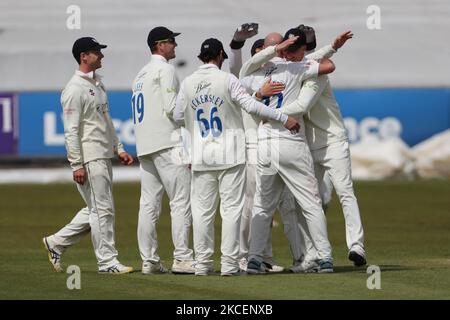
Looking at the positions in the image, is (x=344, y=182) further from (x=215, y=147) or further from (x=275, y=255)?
(x=275, y=255)

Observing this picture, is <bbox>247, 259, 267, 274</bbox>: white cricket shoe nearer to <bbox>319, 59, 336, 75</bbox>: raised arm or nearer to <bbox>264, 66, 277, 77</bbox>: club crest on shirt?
<bbox>264, 66, 277, 77</bbox>: club crest on shirt

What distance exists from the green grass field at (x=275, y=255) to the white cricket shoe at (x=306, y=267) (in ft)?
0.66

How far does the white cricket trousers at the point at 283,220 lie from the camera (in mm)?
11812

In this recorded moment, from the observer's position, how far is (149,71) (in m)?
11.5

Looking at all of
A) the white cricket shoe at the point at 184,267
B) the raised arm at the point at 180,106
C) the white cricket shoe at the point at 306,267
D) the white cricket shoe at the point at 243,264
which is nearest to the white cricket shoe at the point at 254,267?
the white cricket shoe at the point at 243,264

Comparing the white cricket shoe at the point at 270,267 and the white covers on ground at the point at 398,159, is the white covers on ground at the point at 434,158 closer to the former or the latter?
the white covers on ground at the point at 398,159

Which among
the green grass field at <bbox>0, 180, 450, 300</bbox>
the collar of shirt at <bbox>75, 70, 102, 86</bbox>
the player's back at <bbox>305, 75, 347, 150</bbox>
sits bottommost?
the green grass field at <bbox>0, 180, 450, 300</bbox>

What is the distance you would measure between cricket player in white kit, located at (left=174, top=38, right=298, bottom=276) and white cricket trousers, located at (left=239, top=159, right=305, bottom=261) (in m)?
0.75

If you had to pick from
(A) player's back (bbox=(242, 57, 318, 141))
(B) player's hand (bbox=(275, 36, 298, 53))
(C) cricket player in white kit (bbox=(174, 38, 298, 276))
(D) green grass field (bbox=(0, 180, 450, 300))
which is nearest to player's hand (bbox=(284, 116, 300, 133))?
(C) cricket player in white kit (bbox=(174, 38, 298, 276))

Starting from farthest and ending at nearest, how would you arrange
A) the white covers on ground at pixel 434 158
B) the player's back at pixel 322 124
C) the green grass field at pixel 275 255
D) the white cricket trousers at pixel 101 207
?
the white covers on ground at pixel 434 158 < the player's back at pixel 322 124 < the white cricket trousers at pixel 101 207 < the green grass field at pixel 275 255

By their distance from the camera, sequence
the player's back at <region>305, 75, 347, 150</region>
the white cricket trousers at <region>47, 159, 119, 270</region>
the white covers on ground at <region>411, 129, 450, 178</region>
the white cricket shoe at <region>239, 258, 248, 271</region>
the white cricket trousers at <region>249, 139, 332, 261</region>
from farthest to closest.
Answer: the white covers on ground at <region>411, 129, 450, 178</region>, the player's back at <region>305, 75, 347, 150</region>, the white cricket shoe at <region>239, 258, 248, 271</region>, the white cricket trousers at <region>47, 159, 119, 270</region>, the white cricket trousers at <region>249, 139, 332, 261</region>

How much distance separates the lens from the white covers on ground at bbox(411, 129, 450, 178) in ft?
86.3

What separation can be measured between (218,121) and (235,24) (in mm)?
19013
